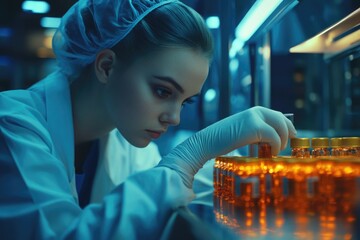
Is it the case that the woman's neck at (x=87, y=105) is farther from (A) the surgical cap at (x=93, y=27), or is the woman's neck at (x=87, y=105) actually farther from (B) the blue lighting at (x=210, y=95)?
(B) the blue lighting at (x=210, y=95)

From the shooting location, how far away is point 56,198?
0.84 m

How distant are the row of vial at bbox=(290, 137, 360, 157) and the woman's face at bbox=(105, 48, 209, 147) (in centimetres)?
34

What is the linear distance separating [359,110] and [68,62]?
1251 mm

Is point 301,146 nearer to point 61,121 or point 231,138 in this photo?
point 231,138

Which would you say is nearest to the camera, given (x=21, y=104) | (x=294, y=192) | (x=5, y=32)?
(x=294, y=192)

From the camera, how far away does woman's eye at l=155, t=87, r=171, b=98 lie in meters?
1.06

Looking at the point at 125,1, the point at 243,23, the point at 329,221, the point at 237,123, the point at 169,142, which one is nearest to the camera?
the point at 329,221

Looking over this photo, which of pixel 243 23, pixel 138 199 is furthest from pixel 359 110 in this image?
pixel 138 199

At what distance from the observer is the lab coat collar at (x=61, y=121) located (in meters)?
1.09

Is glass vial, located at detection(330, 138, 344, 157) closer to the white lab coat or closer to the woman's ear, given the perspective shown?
the white lab coat

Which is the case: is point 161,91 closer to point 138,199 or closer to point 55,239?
Result: point 138,199

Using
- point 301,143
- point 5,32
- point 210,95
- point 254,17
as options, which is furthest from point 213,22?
point 5,32

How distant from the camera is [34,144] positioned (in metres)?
0.91

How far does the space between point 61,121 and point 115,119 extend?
0.53 ft
